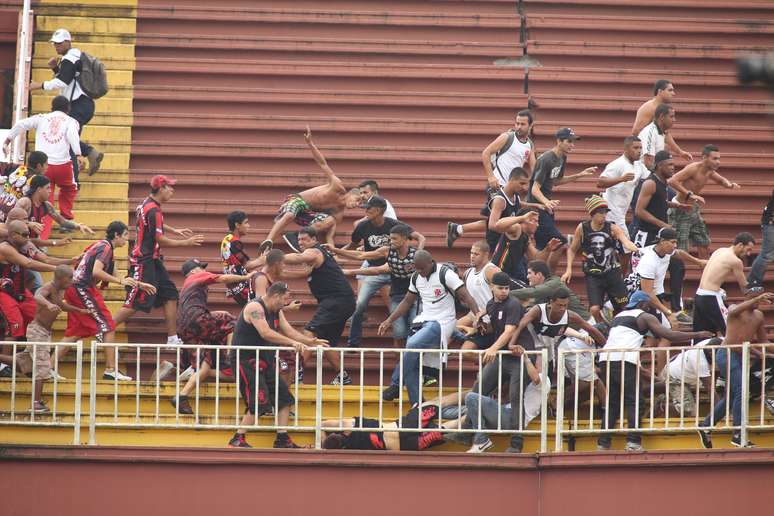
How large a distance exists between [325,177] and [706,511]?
622cm

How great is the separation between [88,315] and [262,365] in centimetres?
209

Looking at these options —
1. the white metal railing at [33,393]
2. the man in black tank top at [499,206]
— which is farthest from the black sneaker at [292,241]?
the white metal railing at [33,393]

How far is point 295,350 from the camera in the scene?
1162cm

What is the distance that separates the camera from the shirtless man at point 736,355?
1133cm

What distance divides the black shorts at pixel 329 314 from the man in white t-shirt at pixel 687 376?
9.71ft

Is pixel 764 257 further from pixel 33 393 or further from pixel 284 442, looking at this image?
pixel 33 393

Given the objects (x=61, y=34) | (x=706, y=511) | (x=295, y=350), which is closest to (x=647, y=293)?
(x=706, y=511)

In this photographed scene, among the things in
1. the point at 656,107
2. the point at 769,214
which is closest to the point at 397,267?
the point at 656,107

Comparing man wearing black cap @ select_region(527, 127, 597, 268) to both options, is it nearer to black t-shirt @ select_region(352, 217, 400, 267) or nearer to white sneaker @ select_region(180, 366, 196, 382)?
black t-shirt @ select_region(352, 217, 400, 267)

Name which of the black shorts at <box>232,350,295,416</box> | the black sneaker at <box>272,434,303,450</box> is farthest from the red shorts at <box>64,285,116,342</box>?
the black sneaker at <box>272,434,303,450</box>

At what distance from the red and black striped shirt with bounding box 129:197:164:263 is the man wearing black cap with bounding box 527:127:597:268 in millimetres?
3835

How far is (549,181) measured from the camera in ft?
47.3

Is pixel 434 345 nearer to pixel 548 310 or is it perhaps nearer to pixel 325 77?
pixel 548 310

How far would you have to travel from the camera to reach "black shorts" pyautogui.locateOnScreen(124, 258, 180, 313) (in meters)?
13.1
